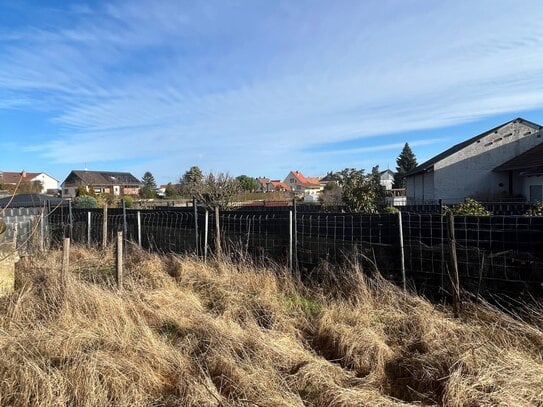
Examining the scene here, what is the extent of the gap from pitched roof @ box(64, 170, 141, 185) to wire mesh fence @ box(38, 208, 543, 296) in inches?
2996

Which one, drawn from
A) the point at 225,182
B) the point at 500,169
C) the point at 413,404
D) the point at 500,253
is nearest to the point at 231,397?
the point at 413,404

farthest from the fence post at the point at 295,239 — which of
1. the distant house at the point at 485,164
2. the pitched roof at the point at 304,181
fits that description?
the pitched roof at the point at 304,181

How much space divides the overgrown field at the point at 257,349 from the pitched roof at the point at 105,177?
7953 cm

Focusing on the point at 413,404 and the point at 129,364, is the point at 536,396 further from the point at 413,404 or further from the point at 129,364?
the point at 129,364

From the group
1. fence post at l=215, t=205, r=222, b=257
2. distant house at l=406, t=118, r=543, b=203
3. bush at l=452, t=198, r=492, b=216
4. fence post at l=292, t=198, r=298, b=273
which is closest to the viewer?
fence post at l=292, t=198, r=298, b=273

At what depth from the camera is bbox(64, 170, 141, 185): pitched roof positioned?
82125mm

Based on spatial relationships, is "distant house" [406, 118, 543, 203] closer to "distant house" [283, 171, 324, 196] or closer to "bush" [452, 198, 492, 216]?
"bush" [452, 198, 492, 216]

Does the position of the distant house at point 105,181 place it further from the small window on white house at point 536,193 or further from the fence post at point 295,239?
the fence post at point 295,239

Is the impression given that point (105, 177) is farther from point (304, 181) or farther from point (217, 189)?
point (217, 189)

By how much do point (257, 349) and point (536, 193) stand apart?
22.4 metres

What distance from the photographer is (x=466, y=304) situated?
532 centimetres

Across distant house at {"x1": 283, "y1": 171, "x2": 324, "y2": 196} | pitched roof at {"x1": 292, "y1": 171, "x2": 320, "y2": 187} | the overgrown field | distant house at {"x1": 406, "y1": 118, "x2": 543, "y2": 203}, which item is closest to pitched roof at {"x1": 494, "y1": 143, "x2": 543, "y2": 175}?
distant house at {"x1": 406, "y1": 118, "x2": 543, "y2": 203}

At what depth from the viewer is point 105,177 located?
8738 centimetres

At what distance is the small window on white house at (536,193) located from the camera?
2148cm
